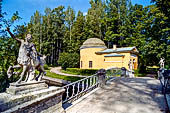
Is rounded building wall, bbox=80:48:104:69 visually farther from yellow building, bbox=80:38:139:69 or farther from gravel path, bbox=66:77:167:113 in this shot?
gravel path, bbox=66:77:167:113

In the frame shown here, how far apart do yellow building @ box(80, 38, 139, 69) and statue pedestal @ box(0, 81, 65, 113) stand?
17.6m

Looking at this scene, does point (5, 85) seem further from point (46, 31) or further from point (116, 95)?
point (46, 31)

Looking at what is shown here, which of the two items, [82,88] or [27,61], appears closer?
[27,61]

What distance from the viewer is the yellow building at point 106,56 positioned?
1987 centimetres

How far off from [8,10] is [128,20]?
91.7ft

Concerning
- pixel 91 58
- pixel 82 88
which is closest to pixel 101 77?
pixel 82 88

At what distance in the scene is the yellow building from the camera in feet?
65.2

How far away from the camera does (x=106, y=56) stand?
70.8ft

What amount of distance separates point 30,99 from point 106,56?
19.5 metres

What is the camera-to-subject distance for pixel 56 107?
3.63m

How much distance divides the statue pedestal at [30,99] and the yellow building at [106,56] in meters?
17.6

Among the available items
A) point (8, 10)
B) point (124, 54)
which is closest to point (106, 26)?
point (124, 54)

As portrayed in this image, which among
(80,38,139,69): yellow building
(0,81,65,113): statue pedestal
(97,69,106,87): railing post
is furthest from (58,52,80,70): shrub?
(0,81,65,113): statue pedestal

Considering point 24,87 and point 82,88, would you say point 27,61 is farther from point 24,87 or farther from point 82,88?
point 82,88
